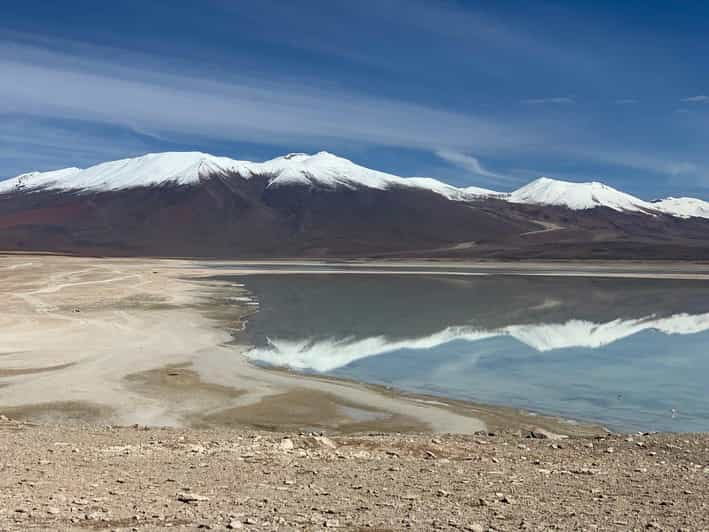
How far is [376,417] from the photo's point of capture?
17500 millimetres

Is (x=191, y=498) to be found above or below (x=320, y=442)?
above

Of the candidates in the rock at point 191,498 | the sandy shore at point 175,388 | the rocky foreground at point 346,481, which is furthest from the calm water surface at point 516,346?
the rock at point 191,498

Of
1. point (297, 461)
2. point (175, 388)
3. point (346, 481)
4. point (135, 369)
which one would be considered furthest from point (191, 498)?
point (135, 369)

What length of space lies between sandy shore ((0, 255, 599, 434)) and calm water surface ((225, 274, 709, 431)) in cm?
179

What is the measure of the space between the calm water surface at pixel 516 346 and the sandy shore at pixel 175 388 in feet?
5.87

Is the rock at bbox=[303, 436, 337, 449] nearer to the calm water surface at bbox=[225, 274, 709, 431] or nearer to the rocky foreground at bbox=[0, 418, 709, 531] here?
the rocky foreground at bbox=[0, 418, 709, 531]

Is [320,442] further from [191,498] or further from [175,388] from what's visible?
[175,388]

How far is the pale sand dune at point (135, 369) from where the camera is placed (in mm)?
17828

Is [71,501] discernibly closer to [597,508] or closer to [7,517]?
[7,517]

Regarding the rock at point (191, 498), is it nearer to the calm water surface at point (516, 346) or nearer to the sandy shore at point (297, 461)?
the sandy shore at point (297, 461)

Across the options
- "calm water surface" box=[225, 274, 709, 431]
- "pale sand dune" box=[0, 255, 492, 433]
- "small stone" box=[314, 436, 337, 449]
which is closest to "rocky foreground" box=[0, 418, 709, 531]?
"small stone" box=[314, 436, 337, 449]

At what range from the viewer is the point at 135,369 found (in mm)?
22859

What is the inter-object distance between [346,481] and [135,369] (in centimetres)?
1398

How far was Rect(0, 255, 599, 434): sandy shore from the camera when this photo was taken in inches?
672
